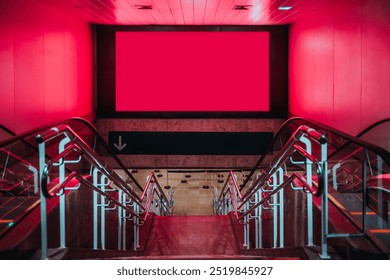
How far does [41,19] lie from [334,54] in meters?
4.94

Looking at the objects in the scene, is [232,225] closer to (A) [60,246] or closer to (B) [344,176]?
(B) [344,176]

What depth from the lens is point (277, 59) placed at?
547 inches

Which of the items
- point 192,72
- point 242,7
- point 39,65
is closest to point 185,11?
point 242,7

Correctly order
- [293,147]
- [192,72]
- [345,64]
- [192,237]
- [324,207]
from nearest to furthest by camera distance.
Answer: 1. [324,207]
2. [293,147]
3. [192,237]
4. [345,64]
5. [192,72]

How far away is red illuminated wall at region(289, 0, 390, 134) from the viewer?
731 centimetres

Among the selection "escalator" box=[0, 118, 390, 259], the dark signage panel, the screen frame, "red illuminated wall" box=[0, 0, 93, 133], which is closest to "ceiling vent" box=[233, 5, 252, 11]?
"red illuminated wall" box=[0, 0, 93, 133]

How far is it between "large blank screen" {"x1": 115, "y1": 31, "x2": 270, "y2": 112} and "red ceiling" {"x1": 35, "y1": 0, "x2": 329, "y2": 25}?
90 centimetres

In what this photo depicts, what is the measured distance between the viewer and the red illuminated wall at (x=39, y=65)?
25.0 feet

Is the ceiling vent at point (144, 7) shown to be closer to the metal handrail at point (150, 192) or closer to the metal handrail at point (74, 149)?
the metal handrail at point (150, 192)

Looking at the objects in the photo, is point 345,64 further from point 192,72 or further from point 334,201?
point 192,72

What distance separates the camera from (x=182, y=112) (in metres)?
14.1

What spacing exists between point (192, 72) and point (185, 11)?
145 inches

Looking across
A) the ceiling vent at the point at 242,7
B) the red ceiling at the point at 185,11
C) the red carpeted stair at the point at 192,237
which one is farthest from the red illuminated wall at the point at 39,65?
the ceiling vent at the point at 242,7

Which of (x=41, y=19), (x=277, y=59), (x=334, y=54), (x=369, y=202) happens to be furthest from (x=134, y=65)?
(x=369, y=202)
